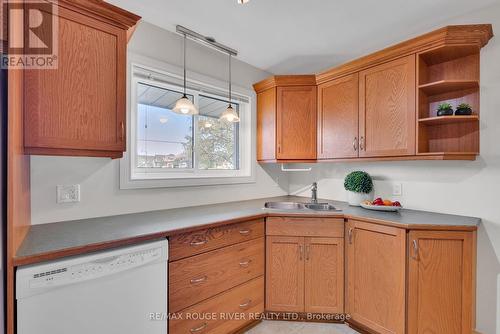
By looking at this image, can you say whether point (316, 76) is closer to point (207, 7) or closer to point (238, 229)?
point (207, 7)

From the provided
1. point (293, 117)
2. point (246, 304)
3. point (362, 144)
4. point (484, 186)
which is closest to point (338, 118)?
point (362, 144)

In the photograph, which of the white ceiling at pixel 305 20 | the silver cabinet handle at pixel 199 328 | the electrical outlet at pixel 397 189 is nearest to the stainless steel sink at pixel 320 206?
the electrical outlet at pixel 397 189

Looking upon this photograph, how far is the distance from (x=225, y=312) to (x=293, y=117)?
1887mm

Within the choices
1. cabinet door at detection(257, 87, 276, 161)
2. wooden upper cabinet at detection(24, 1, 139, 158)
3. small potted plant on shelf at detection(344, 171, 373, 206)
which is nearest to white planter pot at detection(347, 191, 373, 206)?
small potted plant on shelf at detection(344, 171, 373, 206)

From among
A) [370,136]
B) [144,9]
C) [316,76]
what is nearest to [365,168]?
→ [370,136]

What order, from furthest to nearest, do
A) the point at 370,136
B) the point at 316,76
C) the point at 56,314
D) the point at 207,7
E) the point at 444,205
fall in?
the point at 316,76
the point at 370,136
the point at 444,205
the point at 207,7
the point at 56,314

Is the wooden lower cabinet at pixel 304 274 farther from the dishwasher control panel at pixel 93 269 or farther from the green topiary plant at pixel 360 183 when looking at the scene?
the dishwasher control panel at pixel 93 269

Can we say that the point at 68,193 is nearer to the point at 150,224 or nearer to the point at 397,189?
the point at 150,224

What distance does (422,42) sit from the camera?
183cm

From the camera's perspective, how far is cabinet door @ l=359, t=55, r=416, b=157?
1.92m

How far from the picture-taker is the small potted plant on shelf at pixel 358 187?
2.33m

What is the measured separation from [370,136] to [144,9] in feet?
6.75

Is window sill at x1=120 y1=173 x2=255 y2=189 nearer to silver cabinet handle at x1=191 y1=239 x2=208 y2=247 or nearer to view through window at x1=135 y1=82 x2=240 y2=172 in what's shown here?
view through window at x1=135 y1=82 x2=240 y2=172

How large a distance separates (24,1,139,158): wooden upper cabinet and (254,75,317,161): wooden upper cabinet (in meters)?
1.54
